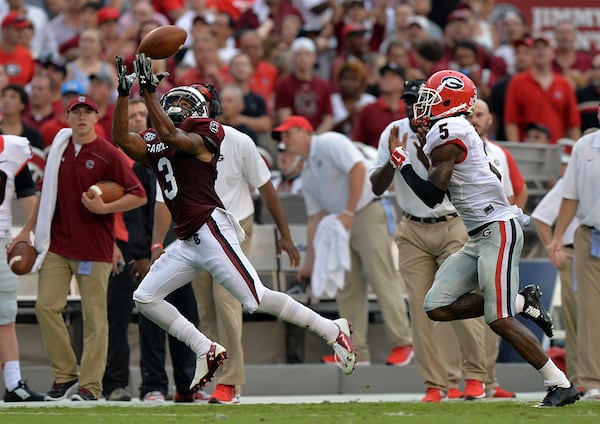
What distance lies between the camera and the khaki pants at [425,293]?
32.3 feet

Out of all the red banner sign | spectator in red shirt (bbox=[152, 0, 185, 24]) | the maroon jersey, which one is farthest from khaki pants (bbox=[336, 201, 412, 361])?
Result: the red banner sign

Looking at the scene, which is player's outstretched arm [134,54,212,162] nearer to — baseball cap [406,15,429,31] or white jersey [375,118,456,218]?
white jersey [375,118,456,218]

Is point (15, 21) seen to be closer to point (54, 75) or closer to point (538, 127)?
point (54, 75)

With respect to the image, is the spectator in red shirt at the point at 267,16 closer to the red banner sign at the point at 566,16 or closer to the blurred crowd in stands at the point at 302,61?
the blurred crowd in stands at the point at 302,61

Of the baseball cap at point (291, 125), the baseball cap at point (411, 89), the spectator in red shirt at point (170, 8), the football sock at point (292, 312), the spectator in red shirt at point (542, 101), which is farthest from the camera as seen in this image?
the spectator in red shirt at point (170, 8)

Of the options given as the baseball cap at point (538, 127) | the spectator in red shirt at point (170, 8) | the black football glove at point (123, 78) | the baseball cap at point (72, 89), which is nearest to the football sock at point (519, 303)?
the black football glove at point (123, 78)

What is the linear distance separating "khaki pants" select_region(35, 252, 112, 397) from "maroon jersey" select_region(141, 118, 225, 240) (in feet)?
5.44

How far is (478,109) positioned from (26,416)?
4110 mm

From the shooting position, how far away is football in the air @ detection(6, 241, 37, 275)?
32.2ft

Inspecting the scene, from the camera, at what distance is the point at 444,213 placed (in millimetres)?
9875

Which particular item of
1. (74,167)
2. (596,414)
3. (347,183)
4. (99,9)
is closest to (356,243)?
(347,183)

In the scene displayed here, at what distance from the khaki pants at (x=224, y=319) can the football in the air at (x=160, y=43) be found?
6.34ft

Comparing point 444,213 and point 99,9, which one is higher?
point 99,9

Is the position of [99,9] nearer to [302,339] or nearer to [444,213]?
[302,339]
